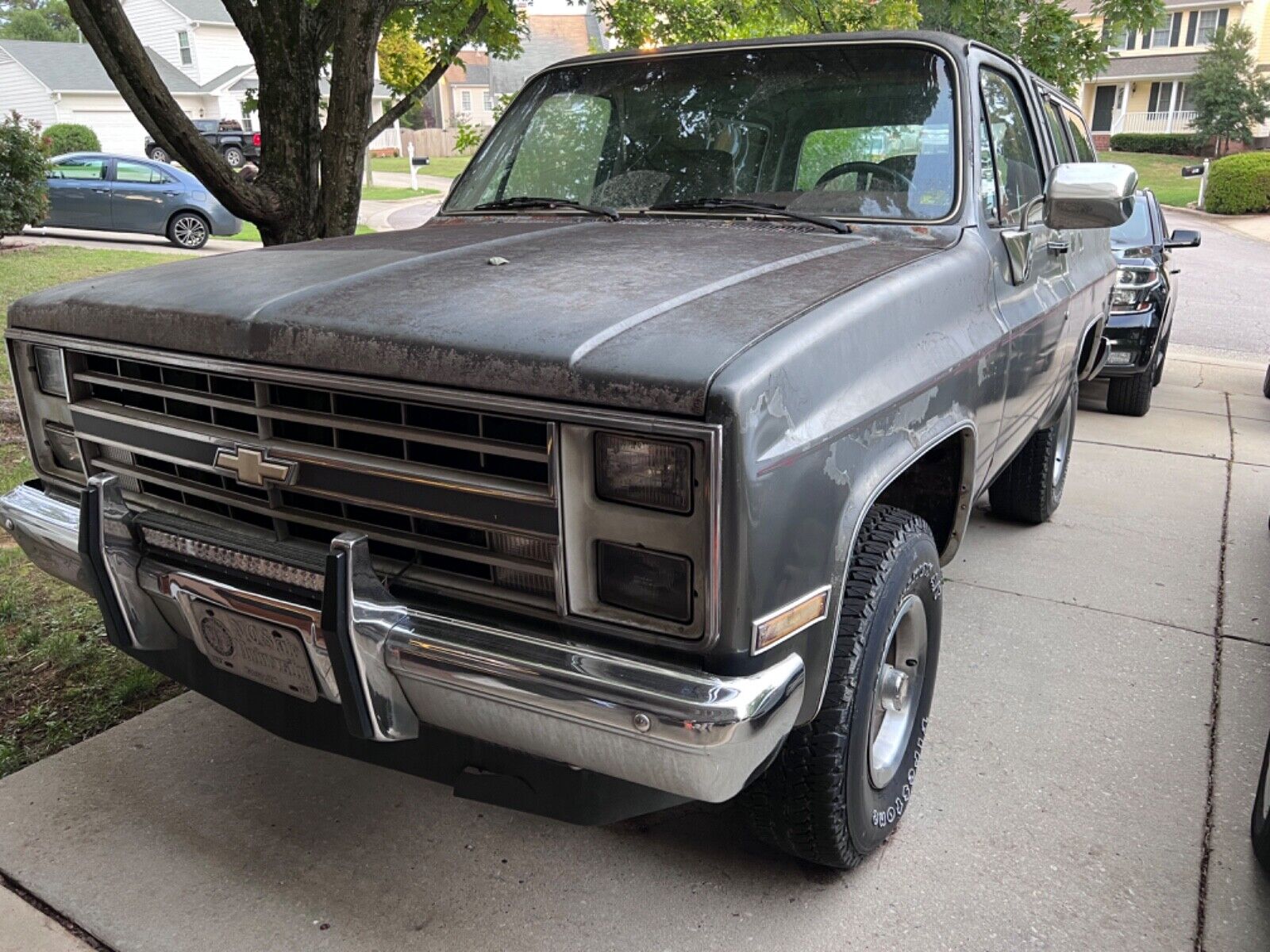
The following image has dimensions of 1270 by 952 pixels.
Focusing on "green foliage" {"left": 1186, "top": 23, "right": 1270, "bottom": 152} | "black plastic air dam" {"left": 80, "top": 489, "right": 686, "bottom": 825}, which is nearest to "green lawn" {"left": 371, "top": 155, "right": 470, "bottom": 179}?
"green foliage" {"left": 1186, "top": 23, "right": 1270, "bottom": 152}

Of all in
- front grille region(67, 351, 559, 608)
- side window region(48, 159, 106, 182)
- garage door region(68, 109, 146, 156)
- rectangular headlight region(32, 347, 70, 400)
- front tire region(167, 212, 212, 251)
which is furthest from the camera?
garage door region(68, 109, 146, 156)

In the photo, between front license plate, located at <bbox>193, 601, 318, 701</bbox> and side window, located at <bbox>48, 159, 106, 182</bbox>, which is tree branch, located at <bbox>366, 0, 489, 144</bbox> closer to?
front license plate, located at <bbox>193, 601, 318, 701</bbox>

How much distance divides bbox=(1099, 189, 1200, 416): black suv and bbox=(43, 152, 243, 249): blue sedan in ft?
44.0

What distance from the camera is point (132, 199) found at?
16.0m

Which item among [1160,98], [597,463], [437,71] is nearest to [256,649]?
[597,463]

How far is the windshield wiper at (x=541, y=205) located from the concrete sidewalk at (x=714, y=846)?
1804 mm

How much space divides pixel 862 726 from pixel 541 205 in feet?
6.64

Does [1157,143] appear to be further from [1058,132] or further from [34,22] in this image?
[34,22]

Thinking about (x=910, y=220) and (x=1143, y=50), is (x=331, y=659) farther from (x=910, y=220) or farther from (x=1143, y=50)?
(x=1143, y=50)

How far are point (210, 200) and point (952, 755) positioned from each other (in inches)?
628

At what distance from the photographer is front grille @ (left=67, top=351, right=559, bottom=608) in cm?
195

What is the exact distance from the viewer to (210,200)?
1617cm

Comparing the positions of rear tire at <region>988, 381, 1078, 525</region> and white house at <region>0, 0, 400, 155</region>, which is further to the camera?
white house at <region>0, 0, 400, 155</region>

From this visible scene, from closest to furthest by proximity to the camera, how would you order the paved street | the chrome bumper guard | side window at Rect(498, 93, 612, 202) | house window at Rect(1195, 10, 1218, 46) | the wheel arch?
the chrome bumper guard, the wheel arch, side window at Rect(498, 93, 612, 202), the paved street, house window at Rect(1195, 10, 1218, 46)
